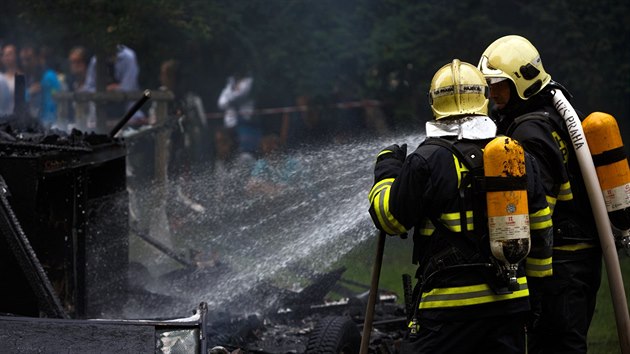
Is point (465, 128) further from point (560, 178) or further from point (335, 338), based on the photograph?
point (335, 338)

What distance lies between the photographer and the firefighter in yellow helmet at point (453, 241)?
4145 mm

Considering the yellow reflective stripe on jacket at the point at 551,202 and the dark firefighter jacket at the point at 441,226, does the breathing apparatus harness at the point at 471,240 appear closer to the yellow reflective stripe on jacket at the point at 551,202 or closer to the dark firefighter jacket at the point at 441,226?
the dark firefighter jacket at the point at 441,226

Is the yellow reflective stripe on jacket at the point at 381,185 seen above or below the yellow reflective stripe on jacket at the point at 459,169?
below

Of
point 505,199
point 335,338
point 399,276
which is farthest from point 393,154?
point 399,276

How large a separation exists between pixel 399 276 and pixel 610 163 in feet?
14.3

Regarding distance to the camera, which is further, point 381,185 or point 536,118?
point 536,118

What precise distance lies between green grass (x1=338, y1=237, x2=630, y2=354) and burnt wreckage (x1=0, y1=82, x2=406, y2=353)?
51 cm

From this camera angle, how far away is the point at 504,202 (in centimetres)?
407

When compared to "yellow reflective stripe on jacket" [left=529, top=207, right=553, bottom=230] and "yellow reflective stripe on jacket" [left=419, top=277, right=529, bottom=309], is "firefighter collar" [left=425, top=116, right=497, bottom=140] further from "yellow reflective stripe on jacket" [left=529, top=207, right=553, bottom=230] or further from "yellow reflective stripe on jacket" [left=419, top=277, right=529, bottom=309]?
"yellow reflective stripe on jacket" [left=419, top=277, right=529, bottom=309]

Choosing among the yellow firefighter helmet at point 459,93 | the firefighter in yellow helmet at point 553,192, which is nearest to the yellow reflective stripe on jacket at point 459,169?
the yellow firefighter helmet at point 459,93

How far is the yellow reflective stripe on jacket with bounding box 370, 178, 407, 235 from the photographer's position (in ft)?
13.8

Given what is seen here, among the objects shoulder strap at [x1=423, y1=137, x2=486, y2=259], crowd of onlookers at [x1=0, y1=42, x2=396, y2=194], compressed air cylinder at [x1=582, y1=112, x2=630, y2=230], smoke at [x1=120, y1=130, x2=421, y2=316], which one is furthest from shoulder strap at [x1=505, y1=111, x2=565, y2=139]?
crowd of onlookers at [x1=0, y1=42, x2=396, y2=194]

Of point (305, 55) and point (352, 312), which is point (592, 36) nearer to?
point (305, 55)

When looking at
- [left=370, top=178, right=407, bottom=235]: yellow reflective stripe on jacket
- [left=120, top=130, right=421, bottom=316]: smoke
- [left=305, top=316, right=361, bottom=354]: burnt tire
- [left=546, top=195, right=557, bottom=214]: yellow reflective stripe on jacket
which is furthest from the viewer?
[left=120, top=130, right=421, bottom=316]: smoke
